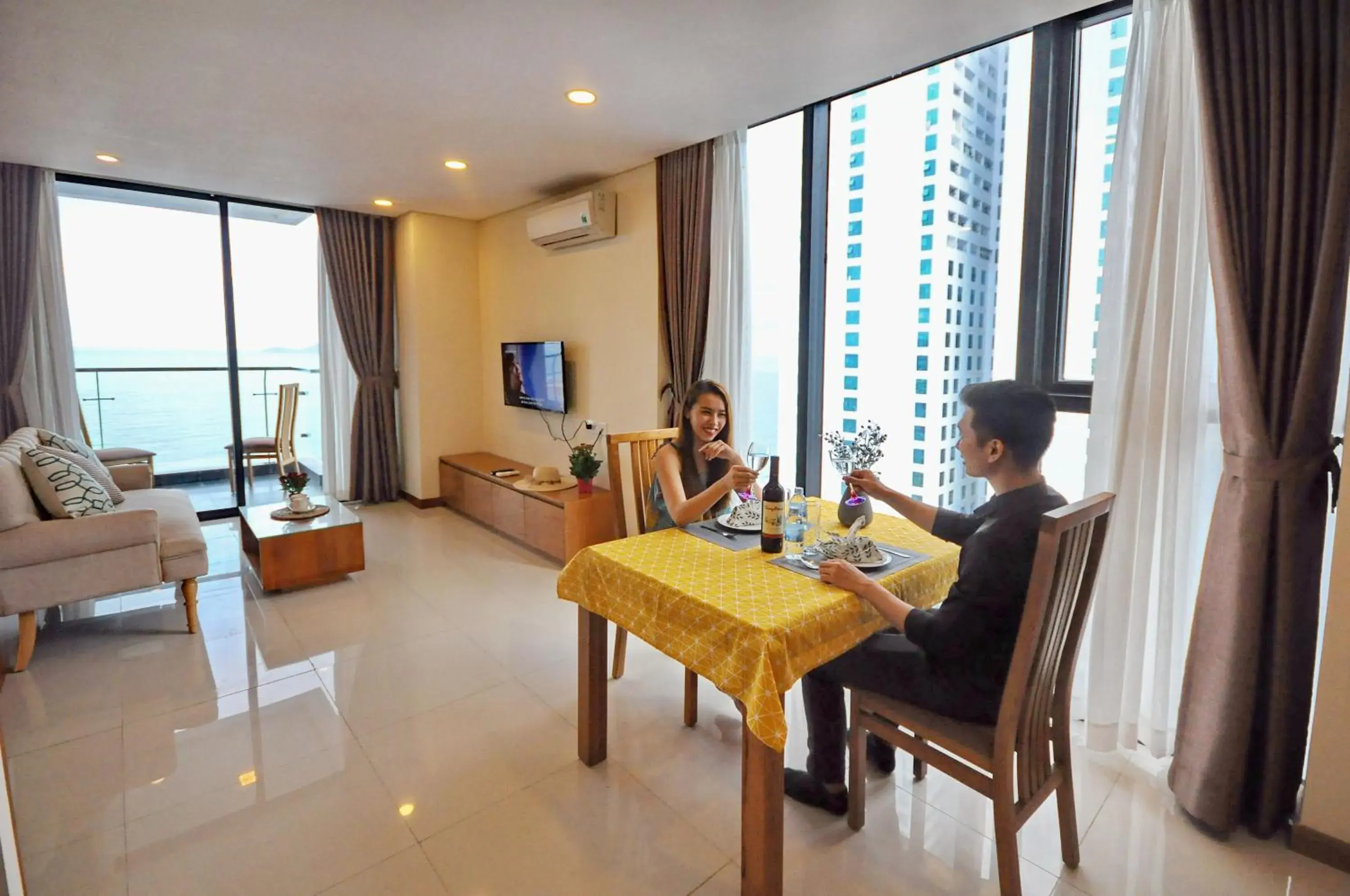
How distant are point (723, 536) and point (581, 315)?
2881 mm

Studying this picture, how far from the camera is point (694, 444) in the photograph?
8.07 feet

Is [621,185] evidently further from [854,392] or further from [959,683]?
[959,683]

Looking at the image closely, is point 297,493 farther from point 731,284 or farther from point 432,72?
point 731,284

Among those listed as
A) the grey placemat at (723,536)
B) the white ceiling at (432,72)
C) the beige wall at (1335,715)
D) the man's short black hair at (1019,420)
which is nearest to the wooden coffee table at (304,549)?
the white ceiling at (432,72)

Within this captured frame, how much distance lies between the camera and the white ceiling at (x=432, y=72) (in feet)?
7.20

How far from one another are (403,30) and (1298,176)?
2.73 m

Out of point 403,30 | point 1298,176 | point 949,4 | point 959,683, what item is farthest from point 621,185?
point 959,683

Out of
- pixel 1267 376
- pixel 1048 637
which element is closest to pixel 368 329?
pixel 1048 637

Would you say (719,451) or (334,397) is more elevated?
(334,397)

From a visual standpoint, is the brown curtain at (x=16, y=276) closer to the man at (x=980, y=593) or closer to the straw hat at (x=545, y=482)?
the straw hat at (x=545, y=482)

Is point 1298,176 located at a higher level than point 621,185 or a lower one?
lower

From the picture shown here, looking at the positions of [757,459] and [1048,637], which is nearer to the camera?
[1048,637]

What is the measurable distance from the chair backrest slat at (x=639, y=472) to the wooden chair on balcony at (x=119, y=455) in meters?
3.88

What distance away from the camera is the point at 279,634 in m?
3.08
